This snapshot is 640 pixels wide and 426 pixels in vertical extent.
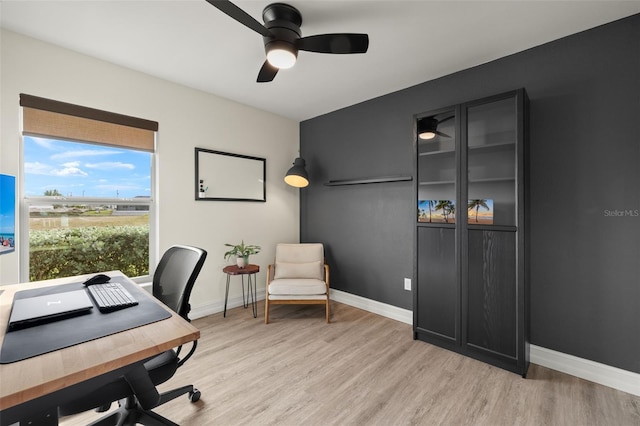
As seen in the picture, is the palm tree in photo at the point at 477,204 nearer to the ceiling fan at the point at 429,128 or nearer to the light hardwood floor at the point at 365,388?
the ceiling fan at the point at 429,128

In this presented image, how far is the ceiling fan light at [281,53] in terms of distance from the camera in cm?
196

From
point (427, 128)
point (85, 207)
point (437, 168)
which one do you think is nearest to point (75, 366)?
point (85, 207)

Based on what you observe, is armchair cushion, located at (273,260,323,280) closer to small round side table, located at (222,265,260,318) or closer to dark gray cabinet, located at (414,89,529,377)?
small round side table, located at (222,265,260,318)

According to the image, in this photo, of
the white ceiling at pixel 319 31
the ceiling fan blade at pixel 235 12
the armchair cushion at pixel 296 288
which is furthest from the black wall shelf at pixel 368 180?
the ceiling fan blade at pixel 235 12

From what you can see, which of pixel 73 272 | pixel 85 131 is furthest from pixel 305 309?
pixel 85 131

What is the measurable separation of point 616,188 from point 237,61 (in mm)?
3216

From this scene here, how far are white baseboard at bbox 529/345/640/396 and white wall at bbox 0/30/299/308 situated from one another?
3.09 meters

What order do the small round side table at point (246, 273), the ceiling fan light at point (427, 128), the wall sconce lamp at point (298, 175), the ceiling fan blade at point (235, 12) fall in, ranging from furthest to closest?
the wall sconce lamp at point (298, 175) < the small round side table at point (246, 273) < the ceiling fan light at point (427, 128) < the ceiling fan blade at point (235, 12)

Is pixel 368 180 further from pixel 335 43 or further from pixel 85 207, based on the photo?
pixel 85 207

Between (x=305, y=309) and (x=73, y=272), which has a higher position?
(x=73, y=272)

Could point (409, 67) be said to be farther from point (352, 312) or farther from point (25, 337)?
point (25, 337)

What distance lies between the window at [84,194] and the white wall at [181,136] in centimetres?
11

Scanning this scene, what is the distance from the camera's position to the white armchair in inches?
124

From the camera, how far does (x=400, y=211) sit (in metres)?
3.34
